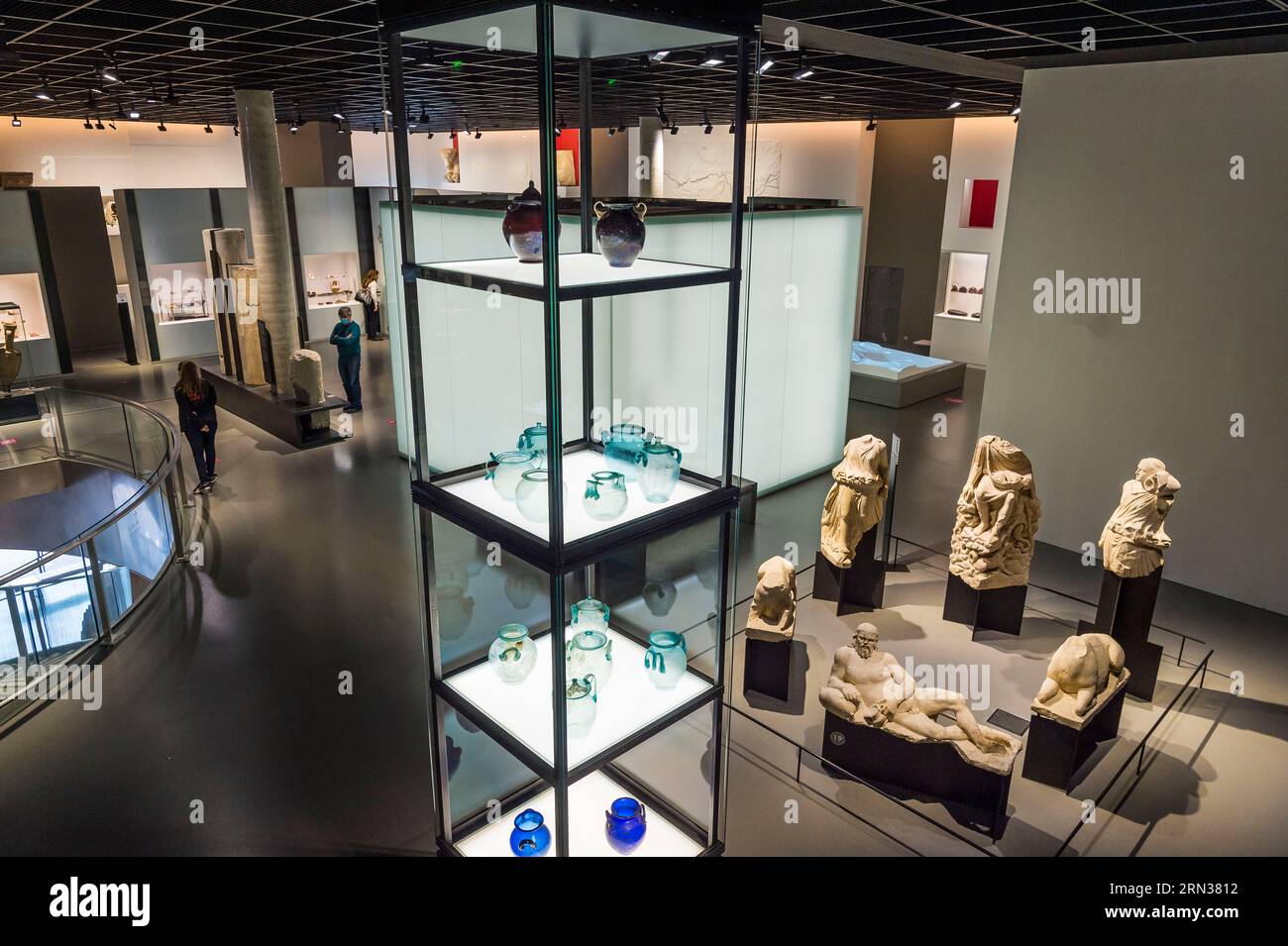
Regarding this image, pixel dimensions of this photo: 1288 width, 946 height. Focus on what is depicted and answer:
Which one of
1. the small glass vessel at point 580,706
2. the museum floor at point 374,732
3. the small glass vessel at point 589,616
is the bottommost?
the museum floor at point 374,732

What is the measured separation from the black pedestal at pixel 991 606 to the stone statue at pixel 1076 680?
4.30ft

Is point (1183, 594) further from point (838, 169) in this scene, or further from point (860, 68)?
point (838, 169)

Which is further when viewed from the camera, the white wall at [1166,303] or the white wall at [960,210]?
the white wall at [960,210]

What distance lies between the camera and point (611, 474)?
2.85 m

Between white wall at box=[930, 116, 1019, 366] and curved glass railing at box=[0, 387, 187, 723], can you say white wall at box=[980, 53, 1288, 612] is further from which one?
curved glass railing at box=[0, 387, 187, 723]

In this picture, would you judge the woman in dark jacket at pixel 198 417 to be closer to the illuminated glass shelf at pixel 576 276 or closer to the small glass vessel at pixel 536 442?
the small glass vessel at pixel 536 442

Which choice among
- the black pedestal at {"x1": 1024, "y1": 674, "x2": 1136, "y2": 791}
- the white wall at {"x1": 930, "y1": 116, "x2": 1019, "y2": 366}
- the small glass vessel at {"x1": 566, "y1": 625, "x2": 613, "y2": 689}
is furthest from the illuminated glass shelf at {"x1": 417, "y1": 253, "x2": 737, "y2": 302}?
the white wall at {"x1": 930, "y1": 116, "x2": 1019, "y2": 366}

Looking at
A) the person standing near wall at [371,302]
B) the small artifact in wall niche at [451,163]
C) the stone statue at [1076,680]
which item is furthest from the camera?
the small artifact in wall niche at [451,163]

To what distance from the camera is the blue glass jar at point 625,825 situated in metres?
3.30

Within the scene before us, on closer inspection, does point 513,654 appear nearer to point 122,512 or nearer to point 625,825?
point 625,825

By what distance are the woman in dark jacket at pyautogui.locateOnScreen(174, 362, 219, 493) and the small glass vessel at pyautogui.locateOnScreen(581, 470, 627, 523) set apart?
662cm

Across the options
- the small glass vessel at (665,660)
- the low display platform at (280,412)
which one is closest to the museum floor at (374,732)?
the small glass vessel at (665,660)

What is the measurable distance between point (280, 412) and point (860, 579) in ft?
23.4

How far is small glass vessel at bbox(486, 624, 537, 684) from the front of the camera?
313cm
